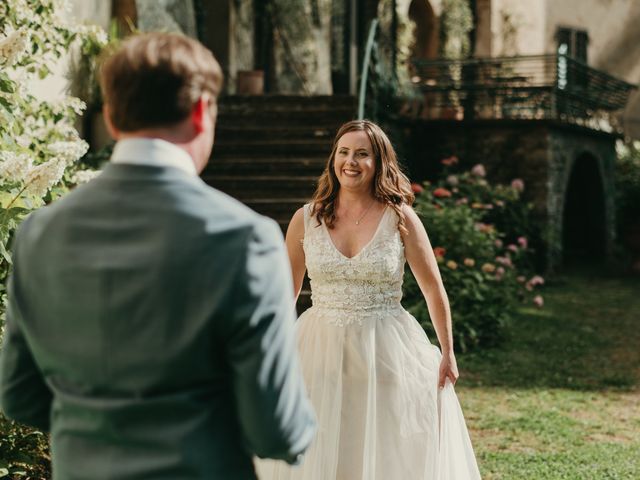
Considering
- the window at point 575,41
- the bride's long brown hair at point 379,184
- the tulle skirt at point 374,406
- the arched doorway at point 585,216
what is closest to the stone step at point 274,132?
the bride's long brown hair at point 379,184

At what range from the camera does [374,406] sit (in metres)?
3.54

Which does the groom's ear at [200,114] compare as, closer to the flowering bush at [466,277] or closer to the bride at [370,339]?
the bride at [370,339]

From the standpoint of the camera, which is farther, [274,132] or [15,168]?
[274,132]

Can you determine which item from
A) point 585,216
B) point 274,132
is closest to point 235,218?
point 274,132

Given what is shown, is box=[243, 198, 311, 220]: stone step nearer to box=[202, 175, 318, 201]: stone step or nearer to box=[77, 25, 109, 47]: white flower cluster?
box=[202, 175, 318, 201]: stone step

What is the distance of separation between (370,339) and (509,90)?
10.3 meters

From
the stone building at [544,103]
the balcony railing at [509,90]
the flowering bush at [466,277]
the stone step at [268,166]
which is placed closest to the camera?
the flowering bush at [466,277]

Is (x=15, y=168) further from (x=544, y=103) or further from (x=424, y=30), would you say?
(x=424, y=30)

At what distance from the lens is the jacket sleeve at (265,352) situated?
1.52 meters

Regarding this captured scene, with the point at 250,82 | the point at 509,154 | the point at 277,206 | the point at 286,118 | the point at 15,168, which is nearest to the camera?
the point at 15,168

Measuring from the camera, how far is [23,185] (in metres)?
3.74

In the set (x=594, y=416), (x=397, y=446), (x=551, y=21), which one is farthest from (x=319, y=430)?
(x=551, y=21)

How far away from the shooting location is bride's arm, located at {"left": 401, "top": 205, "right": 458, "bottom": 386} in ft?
11.9

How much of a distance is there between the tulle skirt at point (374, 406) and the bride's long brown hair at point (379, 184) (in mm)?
420
